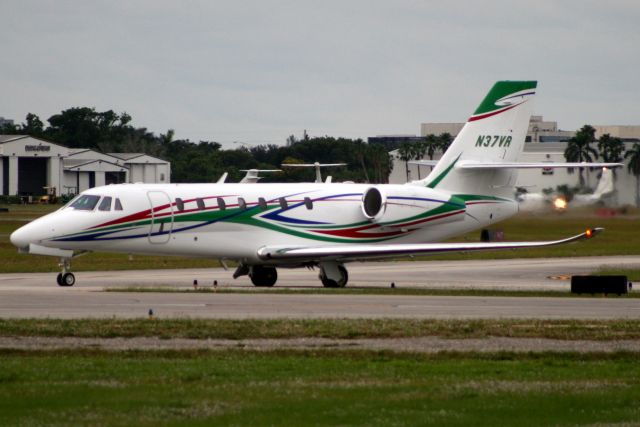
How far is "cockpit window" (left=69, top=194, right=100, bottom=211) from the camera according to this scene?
35188 millimetres

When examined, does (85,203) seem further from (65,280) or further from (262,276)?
(262,276)

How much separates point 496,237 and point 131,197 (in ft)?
76.4

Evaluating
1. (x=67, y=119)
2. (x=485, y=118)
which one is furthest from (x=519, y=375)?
(x=67, y=119)

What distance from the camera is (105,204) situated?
35.3 m

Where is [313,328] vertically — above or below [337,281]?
above

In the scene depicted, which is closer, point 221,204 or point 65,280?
point 65,280

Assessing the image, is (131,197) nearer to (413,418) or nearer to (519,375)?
(519,375)

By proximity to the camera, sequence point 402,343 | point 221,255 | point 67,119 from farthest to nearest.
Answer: point 67,119 < point 221,255 < point 402,343

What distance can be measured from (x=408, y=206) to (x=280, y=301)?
10480mm

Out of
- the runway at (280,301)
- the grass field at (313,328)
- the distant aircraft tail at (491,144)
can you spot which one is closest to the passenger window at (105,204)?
the runway at (280,301)

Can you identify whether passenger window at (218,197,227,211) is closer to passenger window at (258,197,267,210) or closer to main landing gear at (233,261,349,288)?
passenger window at (258,197,267,210)

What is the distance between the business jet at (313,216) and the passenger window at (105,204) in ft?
0.09

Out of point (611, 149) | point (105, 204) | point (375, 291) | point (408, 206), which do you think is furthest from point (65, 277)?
point (611, 149)

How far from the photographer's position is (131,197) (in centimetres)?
3562
